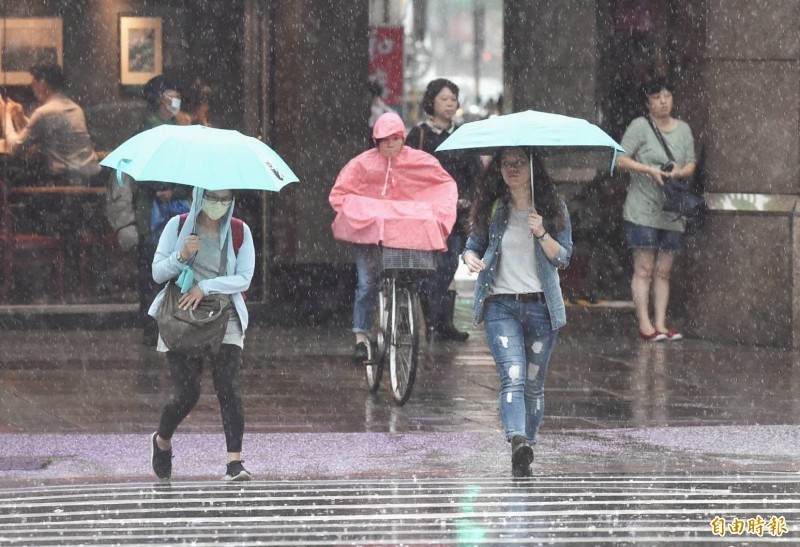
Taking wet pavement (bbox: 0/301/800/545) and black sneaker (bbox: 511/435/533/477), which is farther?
black sneaker (bbox: 511/435/533/477)

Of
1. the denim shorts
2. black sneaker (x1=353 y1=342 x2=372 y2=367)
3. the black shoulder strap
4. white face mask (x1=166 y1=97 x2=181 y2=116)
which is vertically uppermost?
white face mask (x1=166 y1=97 x2=181 y2=116)

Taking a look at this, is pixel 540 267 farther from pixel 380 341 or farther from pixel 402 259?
pixel 380 341

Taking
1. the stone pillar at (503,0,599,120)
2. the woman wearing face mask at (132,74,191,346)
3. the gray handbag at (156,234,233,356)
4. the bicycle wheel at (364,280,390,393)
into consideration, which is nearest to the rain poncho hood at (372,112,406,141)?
the bicycle wheel at (364,280,390,393)

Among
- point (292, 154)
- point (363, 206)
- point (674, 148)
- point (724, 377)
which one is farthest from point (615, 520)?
point (292, 154)

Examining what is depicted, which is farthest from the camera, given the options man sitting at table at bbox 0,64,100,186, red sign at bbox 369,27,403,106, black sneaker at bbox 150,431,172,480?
red sign at bbox 369,27,403,106

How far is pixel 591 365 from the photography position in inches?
488

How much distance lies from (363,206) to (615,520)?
441 centimetres

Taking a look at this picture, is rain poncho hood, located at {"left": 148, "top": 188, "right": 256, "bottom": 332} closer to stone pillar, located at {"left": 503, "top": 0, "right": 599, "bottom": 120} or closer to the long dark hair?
the long dark hair

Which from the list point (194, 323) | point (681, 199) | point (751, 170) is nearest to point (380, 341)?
point (194, 323)

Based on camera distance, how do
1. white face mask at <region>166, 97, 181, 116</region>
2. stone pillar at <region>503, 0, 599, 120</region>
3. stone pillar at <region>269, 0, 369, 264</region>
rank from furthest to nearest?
stone pillar at <region>503, 0, 599, 120</region>, stone pillar at <region>269, 0, 369, 264</region>, white face mask at <region>166, 97, 181, 116</region>

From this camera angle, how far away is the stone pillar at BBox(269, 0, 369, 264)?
14492 millimetres

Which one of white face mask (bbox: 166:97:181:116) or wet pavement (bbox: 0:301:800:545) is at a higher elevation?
white face mask (bbox: 166:97:181:116)

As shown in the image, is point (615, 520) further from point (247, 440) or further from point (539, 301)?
point (247, 440)

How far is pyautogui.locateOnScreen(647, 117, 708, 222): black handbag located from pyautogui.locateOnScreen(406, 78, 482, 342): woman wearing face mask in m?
1.57
